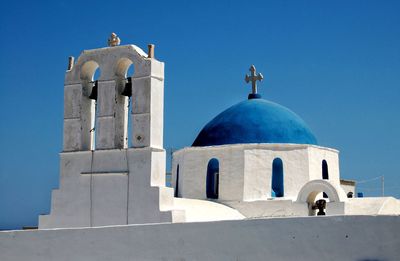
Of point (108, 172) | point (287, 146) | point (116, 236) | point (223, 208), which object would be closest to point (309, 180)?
point (287, 146)

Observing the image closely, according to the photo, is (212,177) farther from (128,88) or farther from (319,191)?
(128,88)

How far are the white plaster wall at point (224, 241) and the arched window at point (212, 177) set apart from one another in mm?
6064

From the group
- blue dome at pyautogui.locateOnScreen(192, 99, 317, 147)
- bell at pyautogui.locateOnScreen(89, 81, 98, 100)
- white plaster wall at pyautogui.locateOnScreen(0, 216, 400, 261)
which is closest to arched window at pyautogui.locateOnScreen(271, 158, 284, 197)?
blue dome at pyautogui.locateOnScreen(192, 99, 317, 147)

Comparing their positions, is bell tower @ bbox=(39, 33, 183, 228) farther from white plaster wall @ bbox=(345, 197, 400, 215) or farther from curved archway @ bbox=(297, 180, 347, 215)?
white plaster wall @ bbox=(345, 197, 400, 215)

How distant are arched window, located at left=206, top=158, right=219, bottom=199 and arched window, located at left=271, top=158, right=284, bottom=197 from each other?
4.71ft

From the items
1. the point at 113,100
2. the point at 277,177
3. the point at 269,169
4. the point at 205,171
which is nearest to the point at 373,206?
the point at 277,177

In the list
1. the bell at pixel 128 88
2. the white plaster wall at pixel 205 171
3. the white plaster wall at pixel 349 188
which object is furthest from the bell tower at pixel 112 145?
the white plaster wall at pixel 349 188

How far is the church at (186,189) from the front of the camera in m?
9.90

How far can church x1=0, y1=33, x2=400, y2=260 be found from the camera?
9.90m

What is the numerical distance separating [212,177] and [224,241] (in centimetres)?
712

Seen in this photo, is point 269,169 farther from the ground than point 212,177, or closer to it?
farther from the ground

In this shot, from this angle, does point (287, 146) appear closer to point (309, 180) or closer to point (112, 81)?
point (309, 180)

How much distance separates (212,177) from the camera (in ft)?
57.3

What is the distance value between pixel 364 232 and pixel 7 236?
21.5 ft
